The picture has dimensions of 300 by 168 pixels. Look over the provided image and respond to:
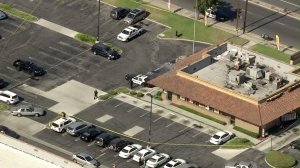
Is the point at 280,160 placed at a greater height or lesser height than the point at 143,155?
lesser

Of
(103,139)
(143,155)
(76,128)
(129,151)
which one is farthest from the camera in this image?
(76,128)

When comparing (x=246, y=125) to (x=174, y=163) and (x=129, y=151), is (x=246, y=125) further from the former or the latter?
(x=129, y=151)

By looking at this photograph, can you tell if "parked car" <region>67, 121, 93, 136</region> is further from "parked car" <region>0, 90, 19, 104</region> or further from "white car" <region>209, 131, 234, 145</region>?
"white car" <region>209, 131, 234, 145</region>

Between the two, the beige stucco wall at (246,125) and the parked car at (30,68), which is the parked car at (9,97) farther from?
the beige stucco wall at (246,125)

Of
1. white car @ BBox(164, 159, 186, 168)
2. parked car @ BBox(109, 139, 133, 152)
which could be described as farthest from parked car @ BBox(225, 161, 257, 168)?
parked car @ BBox(109, 139, 133, 152)

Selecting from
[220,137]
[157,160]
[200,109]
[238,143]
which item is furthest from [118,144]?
[238,143]
